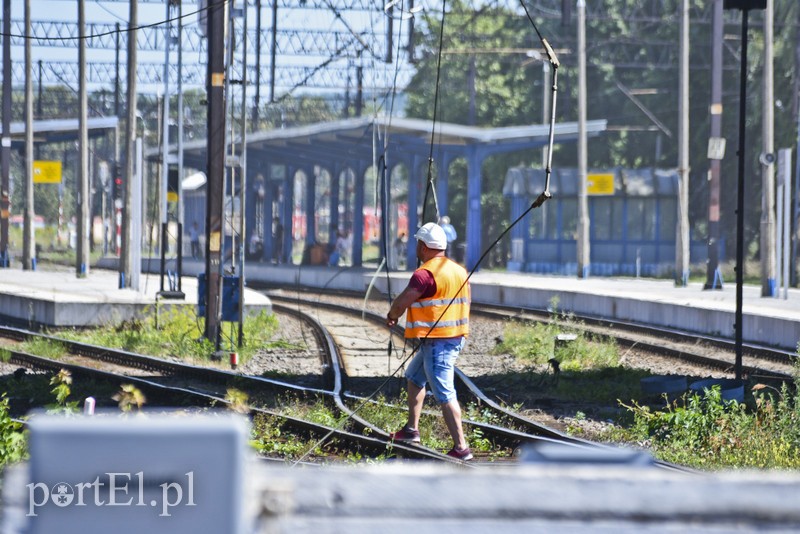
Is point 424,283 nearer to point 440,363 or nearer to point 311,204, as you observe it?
point 440,363

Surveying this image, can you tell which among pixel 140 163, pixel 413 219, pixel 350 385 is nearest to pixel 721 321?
pixel 350 385

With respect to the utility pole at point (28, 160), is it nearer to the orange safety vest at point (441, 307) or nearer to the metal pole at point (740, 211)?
the metal pole at point (740, 211)

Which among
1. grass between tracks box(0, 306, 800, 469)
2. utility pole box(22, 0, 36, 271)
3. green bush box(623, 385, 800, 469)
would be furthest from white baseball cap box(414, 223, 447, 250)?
utility pole box(22, 0, 36, 271)

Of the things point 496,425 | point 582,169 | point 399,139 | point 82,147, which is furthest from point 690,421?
point 582,169

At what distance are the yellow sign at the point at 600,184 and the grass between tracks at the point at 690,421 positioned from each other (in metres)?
24.8

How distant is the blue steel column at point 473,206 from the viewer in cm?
3544

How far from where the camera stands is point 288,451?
9117 mm

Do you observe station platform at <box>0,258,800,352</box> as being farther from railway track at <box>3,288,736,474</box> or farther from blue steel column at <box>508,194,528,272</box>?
blue steel column at <box>508,194,528,272</box>

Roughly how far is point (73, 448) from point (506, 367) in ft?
44.7

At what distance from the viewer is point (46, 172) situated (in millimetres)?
37688

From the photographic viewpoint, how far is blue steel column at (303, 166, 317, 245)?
138 ft
